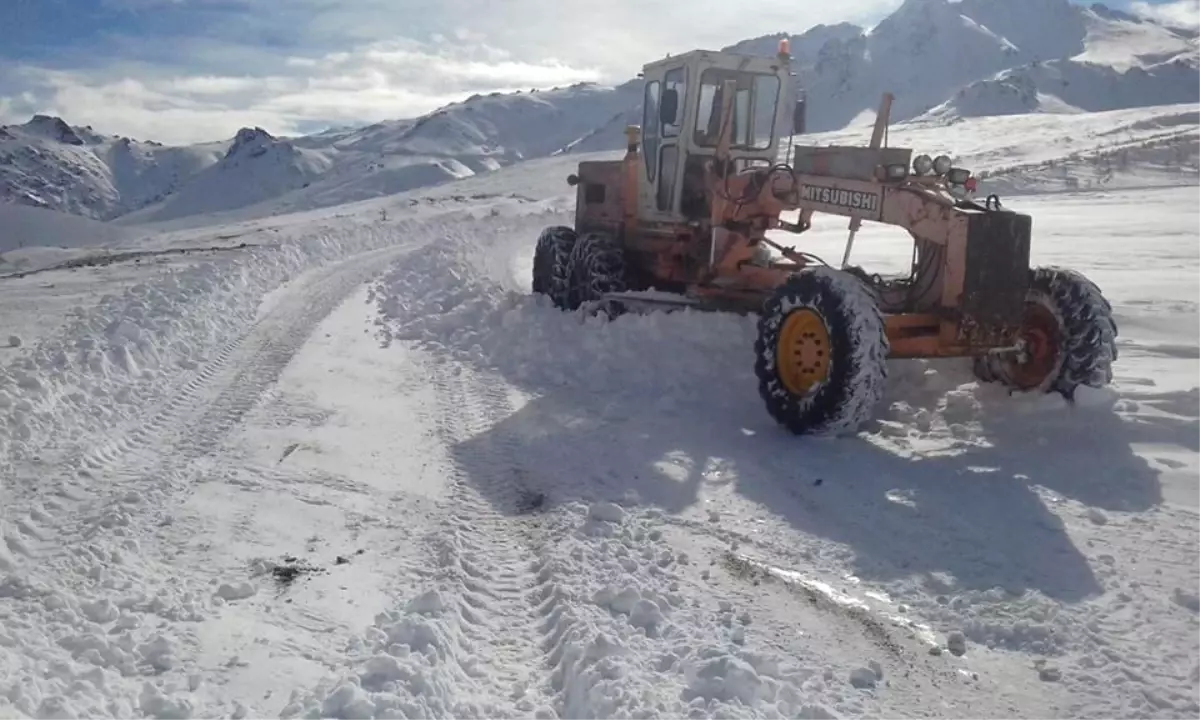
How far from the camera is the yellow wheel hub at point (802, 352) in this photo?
7098 mm

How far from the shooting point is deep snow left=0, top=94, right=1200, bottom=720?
3900 millimetres

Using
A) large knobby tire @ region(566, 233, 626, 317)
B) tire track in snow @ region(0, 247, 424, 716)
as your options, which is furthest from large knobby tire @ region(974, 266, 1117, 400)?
tire track in snow @ region(0, 247, 424, 716)

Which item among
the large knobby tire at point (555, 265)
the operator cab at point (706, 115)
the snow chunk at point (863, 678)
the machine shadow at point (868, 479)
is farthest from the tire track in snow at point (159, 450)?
the operator cab at point (706, 115)

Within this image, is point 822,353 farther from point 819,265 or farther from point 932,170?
point 932,170

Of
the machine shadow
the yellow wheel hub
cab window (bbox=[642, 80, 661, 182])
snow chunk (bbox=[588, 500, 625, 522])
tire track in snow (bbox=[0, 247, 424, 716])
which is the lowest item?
tire track in snow (bbox=[0, 247, 424, 716])

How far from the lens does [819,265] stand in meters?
8.06

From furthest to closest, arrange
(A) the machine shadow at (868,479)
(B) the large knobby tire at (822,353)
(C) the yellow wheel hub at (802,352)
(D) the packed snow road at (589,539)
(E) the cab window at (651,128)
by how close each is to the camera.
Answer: (E) the cab window at (651,128)
(C) the yellow wheel hub at (802,352)
(B) the large knobby tire at (822,353)
(A) the machine shadow at (868,479)
(D) the packed snow road at (589,539)

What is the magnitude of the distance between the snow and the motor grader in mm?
377

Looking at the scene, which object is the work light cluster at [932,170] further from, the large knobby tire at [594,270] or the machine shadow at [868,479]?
the large knobby tire at [594,270]

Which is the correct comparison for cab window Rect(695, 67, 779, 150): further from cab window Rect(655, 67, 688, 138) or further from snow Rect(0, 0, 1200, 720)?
snow Rect(0, 0, 1200, 720)

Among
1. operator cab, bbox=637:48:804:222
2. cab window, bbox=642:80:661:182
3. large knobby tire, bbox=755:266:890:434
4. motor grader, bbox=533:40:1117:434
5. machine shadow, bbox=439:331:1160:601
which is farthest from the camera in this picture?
cab window, bbox=642:80:661:182

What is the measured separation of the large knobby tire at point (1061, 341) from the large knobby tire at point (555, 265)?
5.17m

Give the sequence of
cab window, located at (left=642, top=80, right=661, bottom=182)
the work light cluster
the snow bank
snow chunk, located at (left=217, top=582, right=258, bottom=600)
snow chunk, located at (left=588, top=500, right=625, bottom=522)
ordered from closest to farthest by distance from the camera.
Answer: snow chunk, located at (left=217, top=582, right=258, bottom=600) → snow chunk, located at (left=588, top=500, right=625, bottom=522) → the snow bank → the work light cluster → cab window, located at (left=642, top=80, right=661, bottom=182)

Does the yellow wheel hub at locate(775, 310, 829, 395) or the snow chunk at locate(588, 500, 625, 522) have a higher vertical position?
the yellow wheel hub at locate(775, 310, 829, 395)
